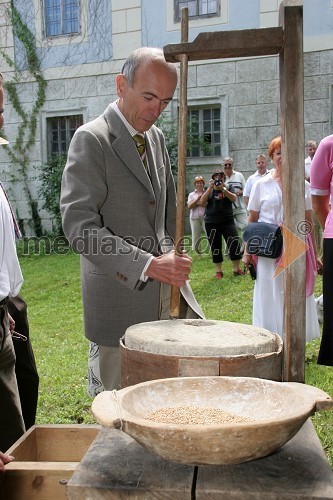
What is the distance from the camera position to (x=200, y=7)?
11914 mm

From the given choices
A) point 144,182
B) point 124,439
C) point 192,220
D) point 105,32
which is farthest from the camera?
point 105,32

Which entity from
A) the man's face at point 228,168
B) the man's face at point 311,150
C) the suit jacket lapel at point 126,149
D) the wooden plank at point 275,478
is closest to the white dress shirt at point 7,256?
the suit jacket lapel at point 126,149

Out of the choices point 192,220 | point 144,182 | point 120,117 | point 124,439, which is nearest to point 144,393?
point 124,439

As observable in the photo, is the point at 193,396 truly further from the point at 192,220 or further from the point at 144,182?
the point at 192,220

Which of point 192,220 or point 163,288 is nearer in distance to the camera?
point 163,288

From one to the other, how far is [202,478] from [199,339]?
1.86ft

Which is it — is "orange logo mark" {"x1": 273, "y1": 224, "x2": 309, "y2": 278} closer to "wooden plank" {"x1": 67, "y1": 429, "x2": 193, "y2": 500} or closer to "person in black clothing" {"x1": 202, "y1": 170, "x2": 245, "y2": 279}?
"wooden plank" {"x1": 67, "y1": 429, "x2": 193, "y2": 500}

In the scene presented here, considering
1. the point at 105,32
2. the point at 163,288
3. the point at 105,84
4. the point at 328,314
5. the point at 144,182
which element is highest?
the point at 105,32

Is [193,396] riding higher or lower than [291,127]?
lower

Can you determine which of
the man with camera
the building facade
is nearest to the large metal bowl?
the man with camera

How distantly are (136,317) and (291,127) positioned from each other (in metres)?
1.06

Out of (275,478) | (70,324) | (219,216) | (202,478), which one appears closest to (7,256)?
(202,478)

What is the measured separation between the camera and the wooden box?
1.72 meters

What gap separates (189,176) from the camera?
42.0 feet
